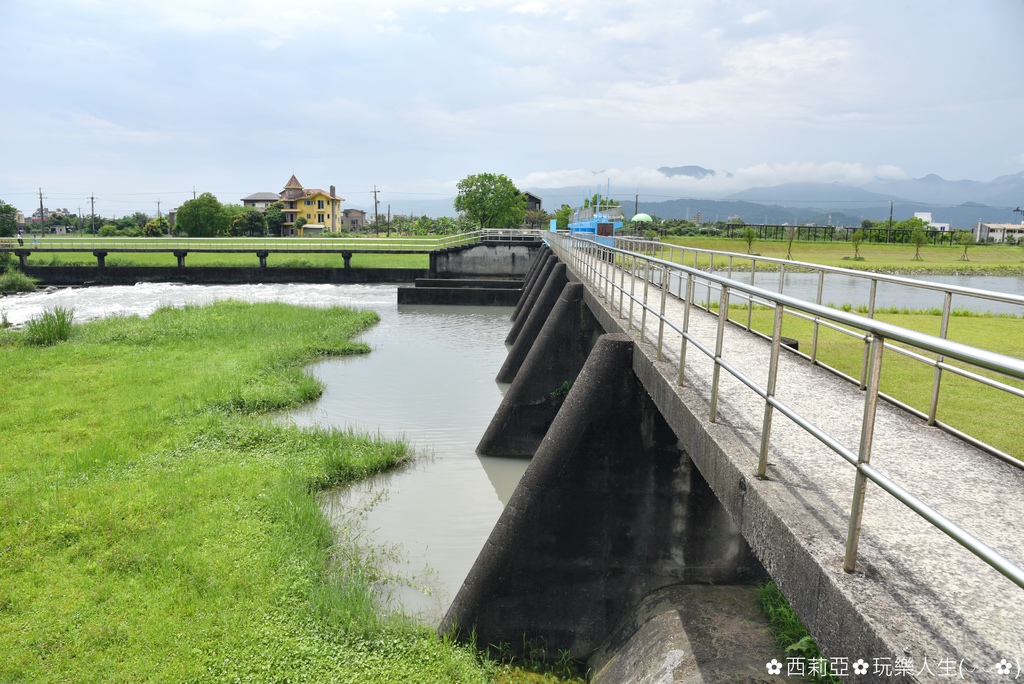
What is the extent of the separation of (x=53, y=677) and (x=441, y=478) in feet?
20.5

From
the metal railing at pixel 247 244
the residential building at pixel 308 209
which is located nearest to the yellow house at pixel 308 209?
the residential building at pixel 308 209

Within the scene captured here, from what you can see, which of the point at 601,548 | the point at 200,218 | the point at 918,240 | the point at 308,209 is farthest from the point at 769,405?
the point at 308,209

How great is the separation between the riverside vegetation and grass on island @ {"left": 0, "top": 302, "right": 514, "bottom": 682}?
0.02 m

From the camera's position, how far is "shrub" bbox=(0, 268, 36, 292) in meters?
41.5

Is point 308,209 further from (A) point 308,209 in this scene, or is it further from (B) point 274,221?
(B) point 274,221

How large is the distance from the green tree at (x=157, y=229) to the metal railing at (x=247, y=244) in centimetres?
4231

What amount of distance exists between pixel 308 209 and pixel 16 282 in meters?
83.1

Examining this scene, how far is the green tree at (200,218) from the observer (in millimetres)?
94750

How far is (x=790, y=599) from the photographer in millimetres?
3348

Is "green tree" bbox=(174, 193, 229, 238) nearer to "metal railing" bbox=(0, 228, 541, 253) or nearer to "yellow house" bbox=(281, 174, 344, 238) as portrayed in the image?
"yellow house" bbox=(281, 174, 344, 238)

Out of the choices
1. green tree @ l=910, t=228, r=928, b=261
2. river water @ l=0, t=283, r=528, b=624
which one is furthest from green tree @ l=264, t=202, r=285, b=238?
green tree @ l=910, t=228, r=928, b=261

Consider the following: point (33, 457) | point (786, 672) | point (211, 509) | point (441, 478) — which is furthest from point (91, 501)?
point (786, 672)

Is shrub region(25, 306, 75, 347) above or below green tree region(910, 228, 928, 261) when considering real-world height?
below

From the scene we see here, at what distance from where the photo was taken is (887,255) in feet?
246
